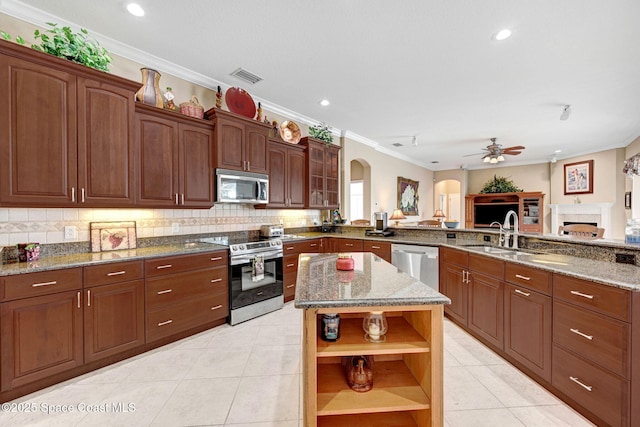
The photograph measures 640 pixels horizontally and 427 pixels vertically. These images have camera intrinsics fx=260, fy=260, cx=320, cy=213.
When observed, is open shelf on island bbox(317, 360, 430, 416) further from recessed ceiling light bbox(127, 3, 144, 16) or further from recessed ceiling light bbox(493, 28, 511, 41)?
recessed ceiling light bbox(127, 3, 144, 16)

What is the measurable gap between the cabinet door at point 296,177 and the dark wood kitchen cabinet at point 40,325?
263 centimetres

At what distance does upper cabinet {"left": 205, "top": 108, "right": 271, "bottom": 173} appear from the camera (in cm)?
305

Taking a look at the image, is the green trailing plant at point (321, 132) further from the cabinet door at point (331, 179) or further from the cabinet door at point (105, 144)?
the cabinet door at point (105, 144)

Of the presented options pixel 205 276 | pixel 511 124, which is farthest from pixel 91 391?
pixel 511 124

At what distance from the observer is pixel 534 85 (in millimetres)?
3285

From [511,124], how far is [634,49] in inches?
88.8

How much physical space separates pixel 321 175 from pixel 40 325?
144 inches

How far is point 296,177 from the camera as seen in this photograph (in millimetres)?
4156

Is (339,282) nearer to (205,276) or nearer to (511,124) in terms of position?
(205,276)

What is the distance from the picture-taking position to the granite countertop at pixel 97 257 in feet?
5.97

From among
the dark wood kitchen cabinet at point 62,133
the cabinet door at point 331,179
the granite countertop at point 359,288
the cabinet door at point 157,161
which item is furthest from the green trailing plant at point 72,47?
the cabinet door at point 331,179

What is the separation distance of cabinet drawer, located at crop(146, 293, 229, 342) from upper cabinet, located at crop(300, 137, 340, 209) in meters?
2.04

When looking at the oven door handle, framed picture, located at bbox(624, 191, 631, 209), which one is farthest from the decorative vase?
framed picture, located at bbox(624, 191, 631, 209)

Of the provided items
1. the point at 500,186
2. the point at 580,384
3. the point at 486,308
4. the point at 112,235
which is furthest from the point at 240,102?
the point at 500,186
